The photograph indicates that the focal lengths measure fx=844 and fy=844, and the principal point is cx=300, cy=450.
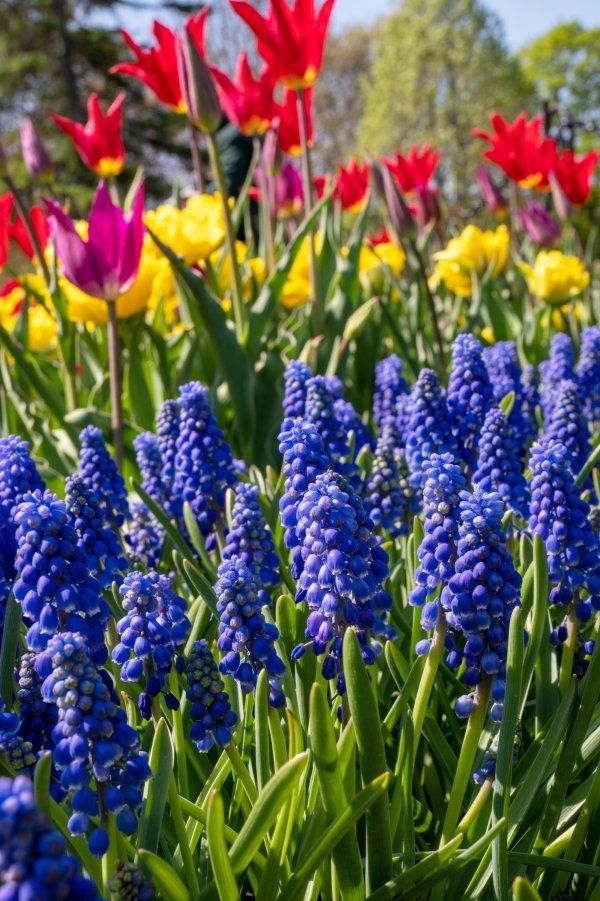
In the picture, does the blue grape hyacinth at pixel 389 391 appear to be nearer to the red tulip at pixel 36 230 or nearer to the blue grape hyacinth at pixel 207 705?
the blue grape hyacinth at pixel 207 705

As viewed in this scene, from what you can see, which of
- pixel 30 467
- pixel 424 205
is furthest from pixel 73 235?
pixel 424 205

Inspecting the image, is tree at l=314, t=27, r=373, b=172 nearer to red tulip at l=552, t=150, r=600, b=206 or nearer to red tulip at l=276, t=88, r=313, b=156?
red tulip at l=552, t=150, r=600, b=206

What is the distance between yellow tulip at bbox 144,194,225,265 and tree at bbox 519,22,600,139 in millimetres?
33125

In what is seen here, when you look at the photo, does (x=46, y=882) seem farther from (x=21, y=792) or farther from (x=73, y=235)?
(x=73, y=235)

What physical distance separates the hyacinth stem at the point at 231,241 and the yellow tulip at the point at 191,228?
17cm

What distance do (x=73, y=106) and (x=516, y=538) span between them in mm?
21742

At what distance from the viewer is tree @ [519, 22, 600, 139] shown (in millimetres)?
33406

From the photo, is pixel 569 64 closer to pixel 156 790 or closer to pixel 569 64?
pixel 569 64

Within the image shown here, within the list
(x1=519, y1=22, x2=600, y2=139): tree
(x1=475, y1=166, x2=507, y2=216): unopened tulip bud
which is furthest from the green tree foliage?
(x1=475, y1=166, x2=507, y2=216): unopened tulip bud

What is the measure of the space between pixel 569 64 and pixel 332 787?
127 feet

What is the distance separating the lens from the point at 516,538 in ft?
6.25

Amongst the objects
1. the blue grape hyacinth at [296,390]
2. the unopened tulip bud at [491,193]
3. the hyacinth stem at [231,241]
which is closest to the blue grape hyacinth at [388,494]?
the blue grape hyacinth at [296,390]

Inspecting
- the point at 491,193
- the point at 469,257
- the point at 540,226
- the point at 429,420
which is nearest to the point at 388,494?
the point at 429,420

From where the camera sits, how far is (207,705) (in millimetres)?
1201
